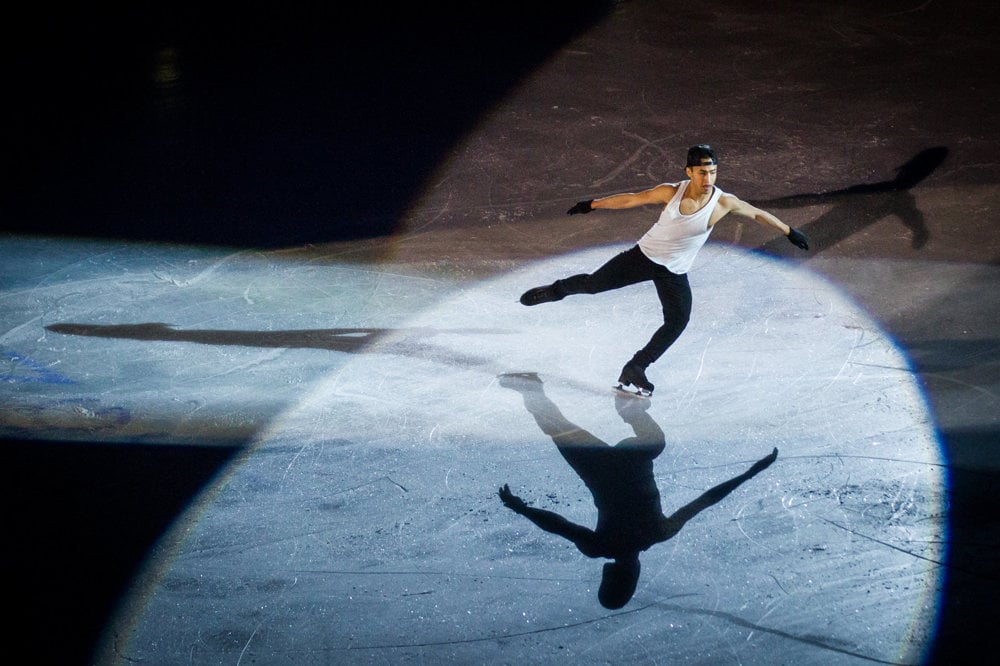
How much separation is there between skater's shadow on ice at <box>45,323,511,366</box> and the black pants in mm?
1238

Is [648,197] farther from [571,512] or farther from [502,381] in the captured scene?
[571,512]

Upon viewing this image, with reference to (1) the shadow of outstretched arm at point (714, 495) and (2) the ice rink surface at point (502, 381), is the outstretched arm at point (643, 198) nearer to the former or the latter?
(2) the ice rink surface at point (502, 381)

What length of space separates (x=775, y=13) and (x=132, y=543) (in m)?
11.5

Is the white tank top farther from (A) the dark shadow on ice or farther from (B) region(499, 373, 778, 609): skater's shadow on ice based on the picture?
(A) the dark shadow on ice

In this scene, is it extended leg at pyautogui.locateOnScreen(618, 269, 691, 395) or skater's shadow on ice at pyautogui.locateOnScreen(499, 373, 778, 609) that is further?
extended leg at pyautogui.locateOnScreen(618, 269, 691, 395)

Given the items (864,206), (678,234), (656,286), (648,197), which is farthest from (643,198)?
(864,206)

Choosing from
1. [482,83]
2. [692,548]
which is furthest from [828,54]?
[692,548]

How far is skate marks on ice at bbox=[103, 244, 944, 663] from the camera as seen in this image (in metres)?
4.20

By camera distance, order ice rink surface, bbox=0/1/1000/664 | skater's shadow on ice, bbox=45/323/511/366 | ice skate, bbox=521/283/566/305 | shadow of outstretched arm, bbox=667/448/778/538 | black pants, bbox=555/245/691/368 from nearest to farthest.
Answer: ice rink surface, bbox=0/1/1000/664
shadow of outstretched arm, bbox=667/448/778/538
black pants, bbox=555/245/691/368
ice skate, bbox=521/283/566/305
skater's shadow on ice, bbox=45/323/511/366

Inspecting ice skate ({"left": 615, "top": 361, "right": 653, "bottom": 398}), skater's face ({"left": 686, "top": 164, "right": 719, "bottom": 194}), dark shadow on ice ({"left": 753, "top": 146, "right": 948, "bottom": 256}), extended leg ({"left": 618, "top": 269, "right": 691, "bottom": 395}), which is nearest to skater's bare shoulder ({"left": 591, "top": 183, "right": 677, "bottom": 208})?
skater's face ({"left": 686, "top": 164, "right": 719, "bottom": 194})

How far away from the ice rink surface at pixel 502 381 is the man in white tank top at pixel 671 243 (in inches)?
19.9

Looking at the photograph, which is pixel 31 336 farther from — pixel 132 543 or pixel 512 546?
pixel 512 546

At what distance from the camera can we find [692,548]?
4621 mm

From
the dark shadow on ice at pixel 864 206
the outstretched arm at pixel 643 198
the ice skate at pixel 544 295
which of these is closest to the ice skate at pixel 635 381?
the ice skate at pixel 544 295
